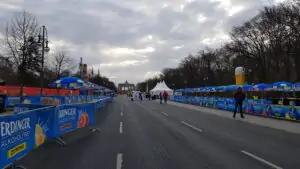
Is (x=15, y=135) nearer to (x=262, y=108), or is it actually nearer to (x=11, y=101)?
(x=11, y=101)

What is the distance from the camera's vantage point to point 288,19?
35281 millimetres

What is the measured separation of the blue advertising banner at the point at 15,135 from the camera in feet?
17.8

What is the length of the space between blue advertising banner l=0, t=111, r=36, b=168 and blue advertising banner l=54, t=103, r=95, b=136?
2203mm

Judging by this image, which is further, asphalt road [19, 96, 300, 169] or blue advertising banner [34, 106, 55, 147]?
blue advertising banner [34, 106, 55, 147]

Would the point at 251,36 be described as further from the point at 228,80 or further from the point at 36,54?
the point at 36,54

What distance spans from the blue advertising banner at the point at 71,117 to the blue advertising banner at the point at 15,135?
7.23 feet

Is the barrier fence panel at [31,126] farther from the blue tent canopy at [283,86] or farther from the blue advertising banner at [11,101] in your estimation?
the blue tent canopy at [283,86]

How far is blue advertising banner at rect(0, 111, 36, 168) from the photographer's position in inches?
214

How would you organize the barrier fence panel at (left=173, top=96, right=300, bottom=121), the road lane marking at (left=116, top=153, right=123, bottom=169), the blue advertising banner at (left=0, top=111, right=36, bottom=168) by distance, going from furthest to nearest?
the barrier fence panel at (left=173, top=96, right=300, bottom=121) → the road lane marking at (left=116, top=153, right=123, bottom=169) → the blue advertising banner at (left=0, top=111, right=36, bottom=168)

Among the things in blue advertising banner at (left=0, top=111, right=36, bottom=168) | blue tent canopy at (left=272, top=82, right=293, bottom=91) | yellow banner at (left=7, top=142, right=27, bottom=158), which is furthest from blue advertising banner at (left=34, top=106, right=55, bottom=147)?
blue tent canopy at (left=272, top=82, right=293, bottom=91)

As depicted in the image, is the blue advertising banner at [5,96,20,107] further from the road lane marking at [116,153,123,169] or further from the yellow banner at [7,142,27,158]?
the yellow banner at [7,142,27,158]

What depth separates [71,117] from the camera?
10.6 m

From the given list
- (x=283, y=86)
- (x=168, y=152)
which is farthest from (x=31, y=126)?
(x=283, y=86)

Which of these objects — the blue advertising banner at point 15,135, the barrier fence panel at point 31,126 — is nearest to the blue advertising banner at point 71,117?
the barrier fence panel at point 31,126
